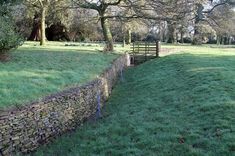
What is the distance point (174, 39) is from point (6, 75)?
51.6m

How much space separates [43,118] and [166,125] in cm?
307

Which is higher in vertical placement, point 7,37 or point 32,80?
point 7,37

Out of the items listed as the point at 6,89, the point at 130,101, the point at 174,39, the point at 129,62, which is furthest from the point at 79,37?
the point at 6,89

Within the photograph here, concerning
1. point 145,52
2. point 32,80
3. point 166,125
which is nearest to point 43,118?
point 32,80

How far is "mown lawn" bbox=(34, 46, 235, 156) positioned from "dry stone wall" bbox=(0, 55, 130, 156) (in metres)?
0.31

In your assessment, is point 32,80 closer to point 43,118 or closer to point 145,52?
point 43,118

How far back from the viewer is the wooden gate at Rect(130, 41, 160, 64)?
3206 centimetres

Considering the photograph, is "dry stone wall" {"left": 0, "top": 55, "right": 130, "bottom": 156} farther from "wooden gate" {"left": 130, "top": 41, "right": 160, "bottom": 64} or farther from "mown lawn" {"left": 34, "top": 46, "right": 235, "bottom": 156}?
"wooden gate" {"left": 130, "top": 41, "right": 160, "bottom": 64}

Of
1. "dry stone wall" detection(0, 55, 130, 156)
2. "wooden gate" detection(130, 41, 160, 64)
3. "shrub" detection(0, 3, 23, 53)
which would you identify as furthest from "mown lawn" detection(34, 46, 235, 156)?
"wooden gate" detection(130, 41, 160, 64)

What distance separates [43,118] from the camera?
941 cm

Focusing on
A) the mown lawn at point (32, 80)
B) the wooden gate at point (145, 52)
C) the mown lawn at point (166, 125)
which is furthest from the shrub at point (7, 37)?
the wooden gate at point (145, 52)

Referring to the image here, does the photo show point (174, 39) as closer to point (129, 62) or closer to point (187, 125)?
point (129, 62)

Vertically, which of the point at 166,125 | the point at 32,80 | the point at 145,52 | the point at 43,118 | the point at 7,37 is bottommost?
the point at 166,125

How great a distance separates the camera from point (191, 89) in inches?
561
